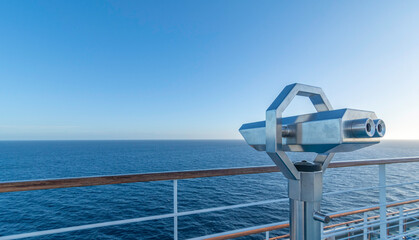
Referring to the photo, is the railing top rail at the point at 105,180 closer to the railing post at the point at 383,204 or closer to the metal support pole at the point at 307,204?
the railing post at the point at 383,204

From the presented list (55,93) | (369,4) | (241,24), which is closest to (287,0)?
(369,4)

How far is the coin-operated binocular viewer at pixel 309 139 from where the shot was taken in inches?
12.5

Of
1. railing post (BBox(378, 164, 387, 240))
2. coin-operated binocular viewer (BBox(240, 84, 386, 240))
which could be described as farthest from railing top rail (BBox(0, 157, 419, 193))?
coin-operated binocular viewer (BBox(240, 84, 386, 240))

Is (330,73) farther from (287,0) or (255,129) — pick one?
(255,129)

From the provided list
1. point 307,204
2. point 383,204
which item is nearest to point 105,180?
point 307,204

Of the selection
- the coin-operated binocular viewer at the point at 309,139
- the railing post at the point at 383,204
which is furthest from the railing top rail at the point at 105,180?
the coin-operated binocular viewer at the point at 309,139

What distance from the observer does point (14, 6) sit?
11.6 metres

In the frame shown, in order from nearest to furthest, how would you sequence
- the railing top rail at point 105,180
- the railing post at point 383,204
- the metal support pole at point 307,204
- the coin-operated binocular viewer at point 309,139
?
the coin-operated binocular viewer at point 309,139 → the metal support pole at point 307,204 → the railing top rail at point 105,180 → the railing post at point 383,204

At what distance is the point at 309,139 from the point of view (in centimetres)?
37

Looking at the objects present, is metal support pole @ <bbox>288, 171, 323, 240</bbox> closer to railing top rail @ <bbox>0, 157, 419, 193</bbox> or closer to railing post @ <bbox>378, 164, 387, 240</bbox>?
railing top rail @ <bbox>0, 157, 419, 193</bbox>

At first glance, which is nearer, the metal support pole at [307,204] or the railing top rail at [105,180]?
the metal support pole at [307,204]

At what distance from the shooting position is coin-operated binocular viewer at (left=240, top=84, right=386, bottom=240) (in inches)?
12.5

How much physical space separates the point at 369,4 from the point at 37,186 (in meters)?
6.69

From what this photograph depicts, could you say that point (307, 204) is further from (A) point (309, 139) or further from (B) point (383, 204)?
(B) point (383, 204)
